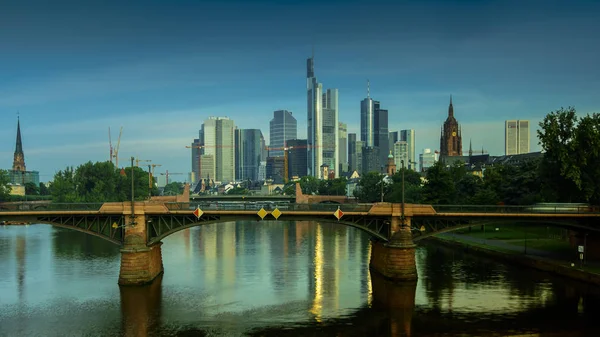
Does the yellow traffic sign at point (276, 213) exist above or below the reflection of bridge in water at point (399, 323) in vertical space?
above

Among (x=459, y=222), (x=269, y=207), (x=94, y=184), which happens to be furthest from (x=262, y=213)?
(x=94, y=184)

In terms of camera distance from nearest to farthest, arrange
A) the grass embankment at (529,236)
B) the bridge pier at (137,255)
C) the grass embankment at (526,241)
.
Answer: the bridge pier at (137,255), the grass embankment at (526,241), the grass embankment at (529,236)

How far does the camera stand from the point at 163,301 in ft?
201

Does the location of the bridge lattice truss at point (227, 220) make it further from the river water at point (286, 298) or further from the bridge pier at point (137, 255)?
the river water at point (286, 298)

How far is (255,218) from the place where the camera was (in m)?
72.5

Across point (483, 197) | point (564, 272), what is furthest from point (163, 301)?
point (483, 197)

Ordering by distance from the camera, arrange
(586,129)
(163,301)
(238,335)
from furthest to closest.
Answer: (586,129) < (163,301) < (238,335)

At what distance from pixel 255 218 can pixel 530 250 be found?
41459 millimetres

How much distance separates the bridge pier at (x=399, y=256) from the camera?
69.4 m

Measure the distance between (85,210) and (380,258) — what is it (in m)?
36.9

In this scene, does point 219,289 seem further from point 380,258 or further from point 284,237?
point 284,237

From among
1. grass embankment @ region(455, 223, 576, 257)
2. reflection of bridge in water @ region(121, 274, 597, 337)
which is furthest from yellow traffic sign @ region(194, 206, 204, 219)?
grass embankment @ region(455, 223, 576, 257)

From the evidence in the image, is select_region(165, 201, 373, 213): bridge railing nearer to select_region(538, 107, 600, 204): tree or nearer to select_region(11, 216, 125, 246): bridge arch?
select_region(11, 216, 125, 246): bridge arch

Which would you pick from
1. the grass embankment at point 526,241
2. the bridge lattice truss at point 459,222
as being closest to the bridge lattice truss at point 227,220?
the bridge lattice truss at point 459,222
